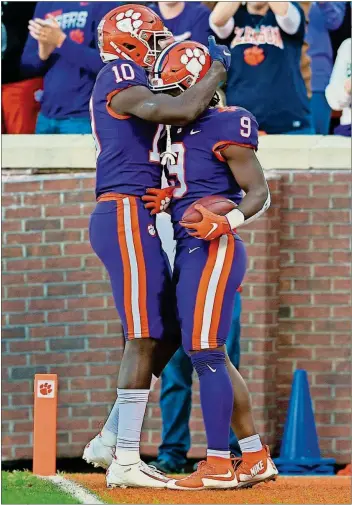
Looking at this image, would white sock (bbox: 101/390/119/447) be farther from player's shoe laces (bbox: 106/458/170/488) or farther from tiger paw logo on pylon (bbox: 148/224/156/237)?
tiger paw logo on pylon (bbox: 148/224/156/237)

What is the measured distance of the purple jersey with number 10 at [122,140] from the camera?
6551 millimetres

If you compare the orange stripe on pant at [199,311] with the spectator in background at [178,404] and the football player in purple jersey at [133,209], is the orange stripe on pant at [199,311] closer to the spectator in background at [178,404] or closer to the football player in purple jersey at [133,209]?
the football player in purple jersey at [133,209]

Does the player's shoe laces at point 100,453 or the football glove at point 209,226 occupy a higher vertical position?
the football glove at point 209,226

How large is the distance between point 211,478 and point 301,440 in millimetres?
2866

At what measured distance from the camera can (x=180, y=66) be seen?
21.6ft

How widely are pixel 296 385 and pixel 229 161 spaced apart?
10.1ft

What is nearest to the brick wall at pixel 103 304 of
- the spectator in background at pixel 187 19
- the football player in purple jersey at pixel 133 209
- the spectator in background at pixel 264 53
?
the spectator in background at pixel 264 53

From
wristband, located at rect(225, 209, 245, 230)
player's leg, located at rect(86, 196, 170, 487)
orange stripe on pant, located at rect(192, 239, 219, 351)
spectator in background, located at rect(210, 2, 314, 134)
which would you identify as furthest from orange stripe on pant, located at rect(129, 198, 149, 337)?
spectator in background, located at rect(210, 2, 314, 134)

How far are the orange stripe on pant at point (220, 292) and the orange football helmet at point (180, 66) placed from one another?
0.81 metres

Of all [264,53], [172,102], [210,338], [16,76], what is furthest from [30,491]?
[16,76]

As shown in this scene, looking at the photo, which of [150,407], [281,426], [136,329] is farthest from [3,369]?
[136,329]

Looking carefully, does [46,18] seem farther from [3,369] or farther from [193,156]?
[193,156]

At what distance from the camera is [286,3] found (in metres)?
9.38

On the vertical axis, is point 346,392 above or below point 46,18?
below
